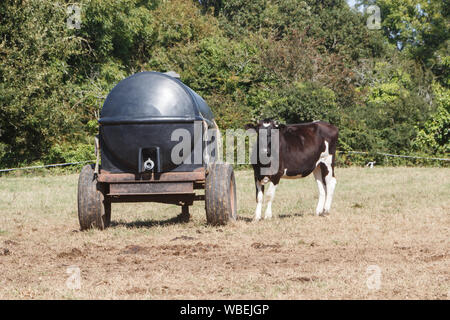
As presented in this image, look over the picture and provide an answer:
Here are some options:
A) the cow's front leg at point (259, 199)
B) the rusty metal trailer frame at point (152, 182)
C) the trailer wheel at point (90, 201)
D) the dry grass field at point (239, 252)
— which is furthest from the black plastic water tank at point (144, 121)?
the cow's front leg at point (259, 199)

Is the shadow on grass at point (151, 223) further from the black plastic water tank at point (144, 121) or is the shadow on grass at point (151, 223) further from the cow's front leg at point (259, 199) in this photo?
the black plastic water tank at point (144, 121)

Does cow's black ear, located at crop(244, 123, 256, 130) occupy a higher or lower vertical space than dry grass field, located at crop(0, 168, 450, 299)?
higher

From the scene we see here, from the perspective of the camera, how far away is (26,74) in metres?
25.8

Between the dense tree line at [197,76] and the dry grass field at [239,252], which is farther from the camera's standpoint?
the dense tree line at [197,76]

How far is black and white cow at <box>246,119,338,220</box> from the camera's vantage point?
1280 centimetres

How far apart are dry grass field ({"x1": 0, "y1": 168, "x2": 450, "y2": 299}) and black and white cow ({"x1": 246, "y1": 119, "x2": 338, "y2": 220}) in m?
0.54

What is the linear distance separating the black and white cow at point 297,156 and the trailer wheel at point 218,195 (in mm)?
1469

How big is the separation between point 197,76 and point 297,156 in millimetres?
20399

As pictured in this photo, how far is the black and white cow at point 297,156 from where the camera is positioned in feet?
42.0

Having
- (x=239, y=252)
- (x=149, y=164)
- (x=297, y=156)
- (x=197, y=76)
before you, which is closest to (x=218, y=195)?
(x=149, y=164)

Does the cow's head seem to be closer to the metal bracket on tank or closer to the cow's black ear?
the cow's black ear

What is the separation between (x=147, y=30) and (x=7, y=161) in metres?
10.8

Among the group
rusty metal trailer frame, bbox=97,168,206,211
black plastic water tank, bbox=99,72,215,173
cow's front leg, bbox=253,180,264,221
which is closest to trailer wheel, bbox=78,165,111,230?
rusty metal trailer frame, bbox=97,168,206,211

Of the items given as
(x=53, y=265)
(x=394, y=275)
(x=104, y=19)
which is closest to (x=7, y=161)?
(x=104, y=19)
